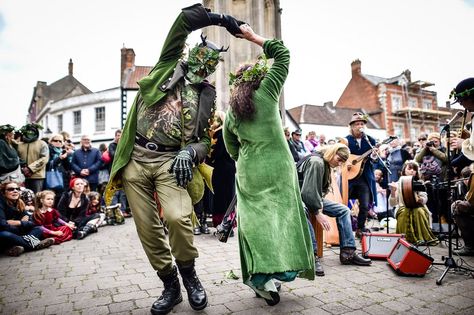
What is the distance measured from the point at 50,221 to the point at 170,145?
468 centimetres

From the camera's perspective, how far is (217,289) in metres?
3.39

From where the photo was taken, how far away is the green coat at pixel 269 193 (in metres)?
2.74

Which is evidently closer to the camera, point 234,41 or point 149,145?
point 149,145

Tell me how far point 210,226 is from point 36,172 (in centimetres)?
414

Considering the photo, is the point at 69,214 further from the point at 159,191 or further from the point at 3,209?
the point at 159,191

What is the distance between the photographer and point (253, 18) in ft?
33.8

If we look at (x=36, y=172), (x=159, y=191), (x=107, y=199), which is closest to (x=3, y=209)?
(x=36, y=172)

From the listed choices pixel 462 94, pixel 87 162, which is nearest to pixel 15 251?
pixel 87 162

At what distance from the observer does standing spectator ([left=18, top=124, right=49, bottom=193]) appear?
7.48 m

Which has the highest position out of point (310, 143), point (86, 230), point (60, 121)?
point (60, 121)

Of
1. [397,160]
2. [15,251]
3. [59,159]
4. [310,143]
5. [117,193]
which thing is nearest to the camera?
[15,251]

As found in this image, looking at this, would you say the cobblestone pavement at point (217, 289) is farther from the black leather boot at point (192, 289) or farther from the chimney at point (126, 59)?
the chimney at point (126, 59)

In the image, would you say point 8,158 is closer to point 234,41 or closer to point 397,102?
point 234,41

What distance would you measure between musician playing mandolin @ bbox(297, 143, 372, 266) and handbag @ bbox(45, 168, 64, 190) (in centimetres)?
618
